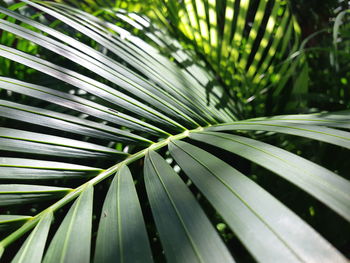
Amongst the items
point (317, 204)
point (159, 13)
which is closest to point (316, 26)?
point (159, 13)

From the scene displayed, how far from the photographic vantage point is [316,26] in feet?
4.32

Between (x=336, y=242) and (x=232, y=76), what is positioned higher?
(x=232, y=76)

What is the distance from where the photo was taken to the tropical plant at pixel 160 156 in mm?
293

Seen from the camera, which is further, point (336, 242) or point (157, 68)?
point (157, 68)

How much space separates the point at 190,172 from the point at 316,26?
3.91ft

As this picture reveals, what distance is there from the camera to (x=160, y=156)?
1.66 feet

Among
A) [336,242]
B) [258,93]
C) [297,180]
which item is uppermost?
[258,93]

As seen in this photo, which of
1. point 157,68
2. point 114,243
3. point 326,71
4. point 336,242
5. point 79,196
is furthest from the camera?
point 326,71

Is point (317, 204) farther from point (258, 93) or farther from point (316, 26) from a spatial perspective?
point (316, 26)

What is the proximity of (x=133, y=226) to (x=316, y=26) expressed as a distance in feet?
4.25

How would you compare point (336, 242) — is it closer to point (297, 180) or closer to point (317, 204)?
point (317, 204)

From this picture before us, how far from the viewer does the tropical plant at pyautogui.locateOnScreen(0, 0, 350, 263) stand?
0.96 ft

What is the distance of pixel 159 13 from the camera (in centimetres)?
97

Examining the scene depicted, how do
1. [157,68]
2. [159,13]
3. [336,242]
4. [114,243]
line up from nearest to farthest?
[114,243], [336,242], [157,68], [159,13]
